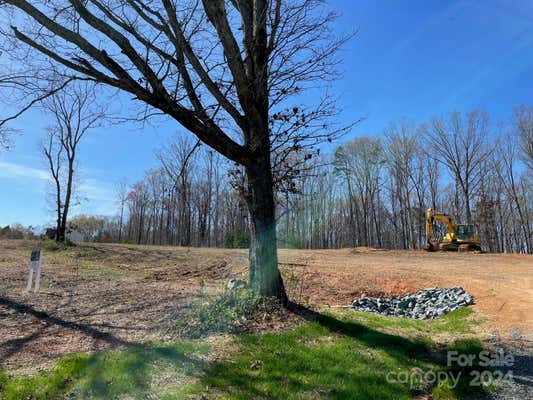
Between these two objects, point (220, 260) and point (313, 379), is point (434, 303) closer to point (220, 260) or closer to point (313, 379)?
point (313, 379)

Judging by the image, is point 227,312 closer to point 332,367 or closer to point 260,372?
point 260,372

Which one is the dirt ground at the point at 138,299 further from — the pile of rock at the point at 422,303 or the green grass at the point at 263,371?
the green grass at the point at 263,371

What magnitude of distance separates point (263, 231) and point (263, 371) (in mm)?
2244

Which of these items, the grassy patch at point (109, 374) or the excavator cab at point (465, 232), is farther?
the excavator cab at point (465, 232)

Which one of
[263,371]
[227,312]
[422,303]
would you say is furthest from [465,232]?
[263,371]

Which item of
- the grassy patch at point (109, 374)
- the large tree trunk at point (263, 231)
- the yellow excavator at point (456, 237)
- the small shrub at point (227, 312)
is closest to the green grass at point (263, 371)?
the grassy patch at point (109, 374)

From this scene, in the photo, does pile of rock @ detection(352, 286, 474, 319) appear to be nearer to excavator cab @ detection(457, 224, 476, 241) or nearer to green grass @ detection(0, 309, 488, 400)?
green grass @ detection(0, 309, 488, 400)

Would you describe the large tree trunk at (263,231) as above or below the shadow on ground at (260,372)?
above

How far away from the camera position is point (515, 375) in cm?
416

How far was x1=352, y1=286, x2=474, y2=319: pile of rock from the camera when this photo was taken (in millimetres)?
8734

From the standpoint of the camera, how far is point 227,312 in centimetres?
537

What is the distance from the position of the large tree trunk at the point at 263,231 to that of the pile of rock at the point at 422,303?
4211mm

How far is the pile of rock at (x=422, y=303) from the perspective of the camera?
28.7 ft

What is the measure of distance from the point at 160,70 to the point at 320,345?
13.9ft
